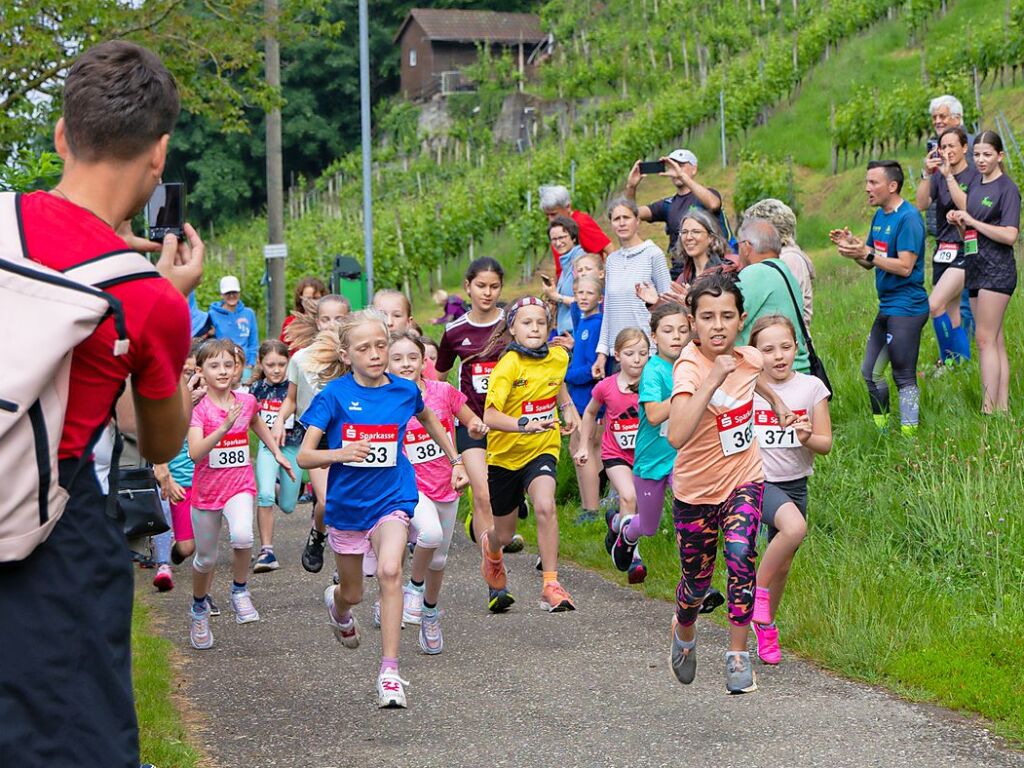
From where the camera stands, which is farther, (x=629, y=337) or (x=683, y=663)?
(x=629, y=337)

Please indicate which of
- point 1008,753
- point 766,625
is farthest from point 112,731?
point 766,625

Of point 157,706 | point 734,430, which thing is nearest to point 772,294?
point 734,430

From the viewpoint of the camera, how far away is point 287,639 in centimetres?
798

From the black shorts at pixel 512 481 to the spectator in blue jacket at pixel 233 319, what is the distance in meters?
8.25

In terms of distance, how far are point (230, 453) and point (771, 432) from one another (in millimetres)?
3390

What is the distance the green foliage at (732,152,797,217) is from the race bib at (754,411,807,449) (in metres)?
24.9

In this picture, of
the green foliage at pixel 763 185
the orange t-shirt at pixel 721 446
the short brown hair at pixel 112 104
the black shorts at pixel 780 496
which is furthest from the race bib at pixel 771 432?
the green foliage at pixel 763 185

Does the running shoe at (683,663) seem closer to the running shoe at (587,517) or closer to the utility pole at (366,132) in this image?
the running shoe at (587,517)

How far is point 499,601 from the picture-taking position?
8.38 metres

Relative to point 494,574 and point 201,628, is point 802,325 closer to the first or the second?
point 494,574

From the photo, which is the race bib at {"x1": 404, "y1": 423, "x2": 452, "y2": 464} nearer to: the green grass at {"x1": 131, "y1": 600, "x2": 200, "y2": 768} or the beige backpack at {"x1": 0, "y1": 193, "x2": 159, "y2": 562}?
the green grass at {"x1": 131, "y1": 600, "x2": 200, "y2": 768}

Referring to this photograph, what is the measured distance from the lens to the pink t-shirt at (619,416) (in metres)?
9.06

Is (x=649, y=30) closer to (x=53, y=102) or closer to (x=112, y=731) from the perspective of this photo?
(x=53, y=102)

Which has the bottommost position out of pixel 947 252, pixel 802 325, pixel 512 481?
pixel 512 481
